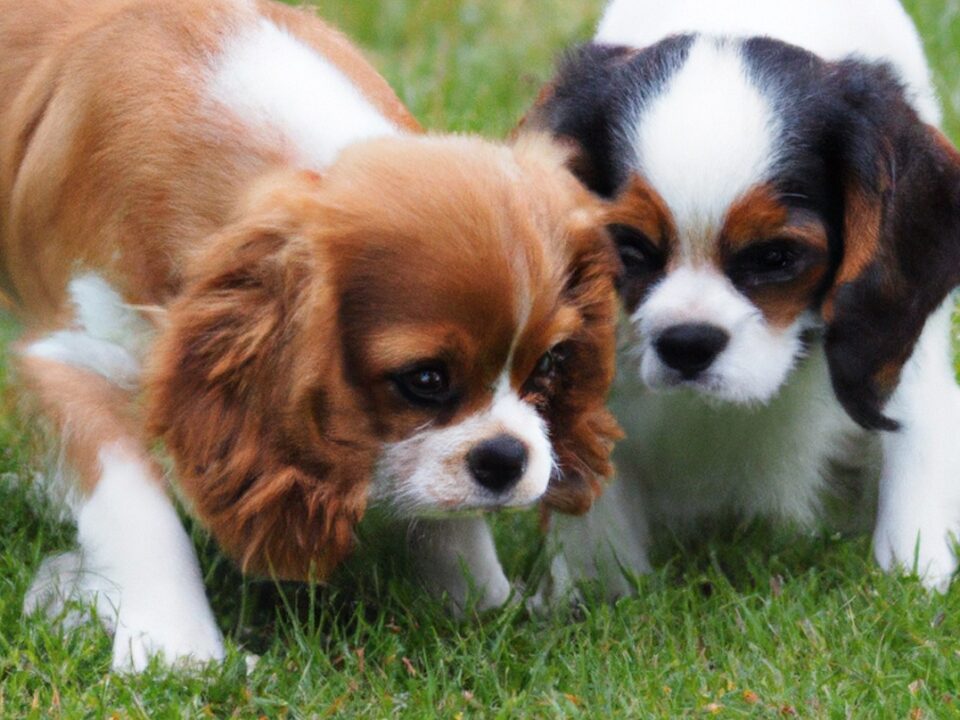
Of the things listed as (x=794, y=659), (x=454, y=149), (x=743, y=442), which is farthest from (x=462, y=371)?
(x=743, y=442)

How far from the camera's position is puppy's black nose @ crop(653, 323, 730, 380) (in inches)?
155

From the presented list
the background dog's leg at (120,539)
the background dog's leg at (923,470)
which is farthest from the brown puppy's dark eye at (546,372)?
the background dog's leg at (923,470)

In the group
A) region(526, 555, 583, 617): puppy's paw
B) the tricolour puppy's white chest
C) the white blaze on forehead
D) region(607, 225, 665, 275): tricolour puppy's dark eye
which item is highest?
the white blaze on forehead

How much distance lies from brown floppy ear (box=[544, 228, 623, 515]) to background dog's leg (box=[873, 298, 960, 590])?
822 millimetres

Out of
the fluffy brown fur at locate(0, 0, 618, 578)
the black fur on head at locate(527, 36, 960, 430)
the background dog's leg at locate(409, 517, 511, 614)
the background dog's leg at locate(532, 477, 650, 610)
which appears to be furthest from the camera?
the background dog's leg at locate(532, 477, 650, 610)

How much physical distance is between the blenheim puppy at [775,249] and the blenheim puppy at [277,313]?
192 mm

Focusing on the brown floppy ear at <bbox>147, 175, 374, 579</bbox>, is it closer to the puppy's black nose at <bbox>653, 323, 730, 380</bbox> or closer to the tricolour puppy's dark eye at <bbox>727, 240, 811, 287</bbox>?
the puppy's black nose at <bbox>653, 323, 730, 380</bbox>

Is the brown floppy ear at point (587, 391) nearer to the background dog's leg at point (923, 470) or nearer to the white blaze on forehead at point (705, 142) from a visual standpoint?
the white blaze on forehead at point (705, 142)

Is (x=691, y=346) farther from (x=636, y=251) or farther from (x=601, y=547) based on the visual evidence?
(x=601, y=547)

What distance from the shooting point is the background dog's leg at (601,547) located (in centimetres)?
454

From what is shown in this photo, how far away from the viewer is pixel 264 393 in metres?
3.69

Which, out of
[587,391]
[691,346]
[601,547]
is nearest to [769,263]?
[691,346]

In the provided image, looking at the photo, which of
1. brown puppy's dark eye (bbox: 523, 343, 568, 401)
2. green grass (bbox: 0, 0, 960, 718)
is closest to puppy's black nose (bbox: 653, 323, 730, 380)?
brown puppy's dark eye (bbox: 523, 343, 568, 401)

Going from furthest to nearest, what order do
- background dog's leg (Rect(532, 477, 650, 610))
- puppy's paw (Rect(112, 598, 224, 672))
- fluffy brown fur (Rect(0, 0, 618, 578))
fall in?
background dog's leg (Rect(532, 477, 650, 610)) → puppy's paw (Rect(112, 598, 224, 672)) → fluffy brown fur (Rect(0, 0, 618, 578))
